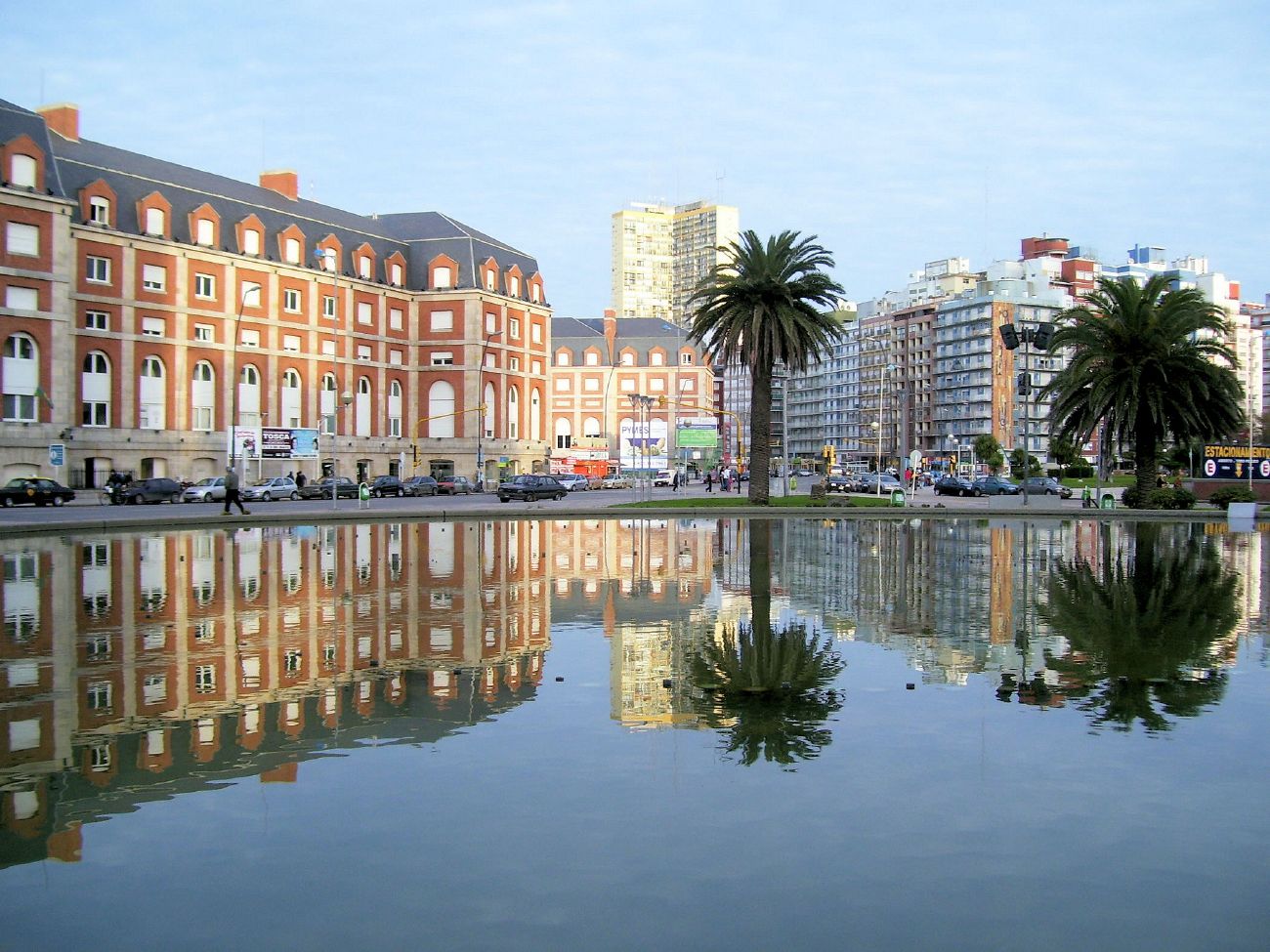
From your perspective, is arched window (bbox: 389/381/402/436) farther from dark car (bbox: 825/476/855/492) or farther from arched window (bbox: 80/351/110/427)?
dark car (bbox: 825/476/855/492)

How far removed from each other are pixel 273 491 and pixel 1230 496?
52.2 meters

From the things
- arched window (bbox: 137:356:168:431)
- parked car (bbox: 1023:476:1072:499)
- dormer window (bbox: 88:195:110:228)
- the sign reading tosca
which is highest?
dormer window (bbox: 88:195:110:228)

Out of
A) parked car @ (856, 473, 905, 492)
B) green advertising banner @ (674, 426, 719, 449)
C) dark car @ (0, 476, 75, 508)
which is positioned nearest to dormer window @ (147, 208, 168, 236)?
dark car @ (0, 476, 75, 508)

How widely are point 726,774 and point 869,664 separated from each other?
14.5 ft

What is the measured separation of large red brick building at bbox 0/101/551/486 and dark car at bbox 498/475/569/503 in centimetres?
988

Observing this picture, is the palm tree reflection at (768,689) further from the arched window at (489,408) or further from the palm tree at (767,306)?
the arched window at (489,408)

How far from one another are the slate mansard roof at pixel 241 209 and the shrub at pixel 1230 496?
61010 millimetres

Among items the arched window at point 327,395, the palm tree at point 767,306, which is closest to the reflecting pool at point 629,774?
the palm tree at point 767,306

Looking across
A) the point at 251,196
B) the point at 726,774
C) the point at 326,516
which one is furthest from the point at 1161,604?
the point at 251,196

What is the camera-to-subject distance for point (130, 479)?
69312mm

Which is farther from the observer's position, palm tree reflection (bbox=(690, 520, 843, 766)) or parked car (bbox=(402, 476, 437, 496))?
parked car (bbox=(402, 476, 437, 496))

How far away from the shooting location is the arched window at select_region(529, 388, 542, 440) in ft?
348

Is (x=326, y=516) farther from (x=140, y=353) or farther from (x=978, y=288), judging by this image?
(x=978, y=288)

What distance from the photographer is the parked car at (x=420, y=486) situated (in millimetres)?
77750
